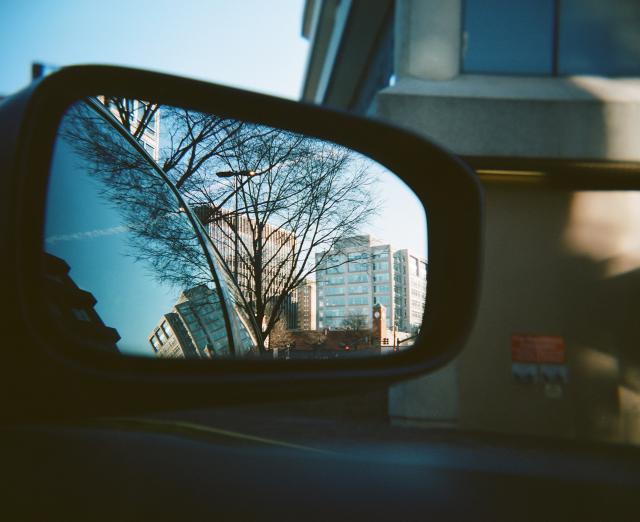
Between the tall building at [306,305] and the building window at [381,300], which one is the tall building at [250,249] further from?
the building window at [381,300]

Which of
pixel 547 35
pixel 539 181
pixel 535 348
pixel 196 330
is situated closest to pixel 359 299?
pixel 196 330

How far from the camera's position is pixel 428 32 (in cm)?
937

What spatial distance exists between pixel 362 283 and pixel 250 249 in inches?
15.6

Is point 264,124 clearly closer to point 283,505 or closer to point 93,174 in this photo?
point 93,174

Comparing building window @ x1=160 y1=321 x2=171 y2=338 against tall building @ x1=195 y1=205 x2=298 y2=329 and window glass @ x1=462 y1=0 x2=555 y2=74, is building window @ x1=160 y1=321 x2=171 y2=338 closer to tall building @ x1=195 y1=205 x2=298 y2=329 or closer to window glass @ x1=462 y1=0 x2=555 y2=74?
tall building @ x1=195 y1=205 x2=298 y2=329

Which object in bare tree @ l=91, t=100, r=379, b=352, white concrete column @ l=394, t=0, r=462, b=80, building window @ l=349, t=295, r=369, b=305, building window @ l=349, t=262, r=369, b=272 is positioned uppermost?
white concrete column @ l=394, t=0, r=462, b=80

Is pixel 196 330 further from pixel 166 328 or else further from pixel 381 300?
pixel 381 300

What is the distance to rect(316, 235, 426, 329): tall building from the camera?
1.64m

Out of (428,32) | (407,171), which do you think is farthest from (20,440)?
(428,32)

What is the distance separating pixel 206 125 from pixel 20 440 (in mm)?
2195

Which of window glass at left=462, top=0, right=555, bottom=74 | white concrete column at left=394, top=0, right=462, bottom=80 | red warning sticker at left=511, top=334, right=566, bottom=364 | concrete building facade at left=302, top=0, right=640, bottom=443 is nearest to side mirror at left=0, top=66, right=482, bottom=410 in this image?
concrete building facade at left=302, top=0, right=640, bottom=443

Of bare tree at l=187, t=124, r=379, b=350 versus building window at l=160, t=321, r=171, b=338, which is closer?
building window at l=160, t=321, r=171, b=338

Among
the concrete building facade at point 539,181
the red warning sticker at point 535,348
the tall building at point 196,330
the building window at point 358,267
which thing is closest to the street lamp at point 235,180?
the tall building at point 196,330

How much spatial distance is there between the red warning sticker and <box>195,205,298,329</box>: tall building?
8.31 metres
